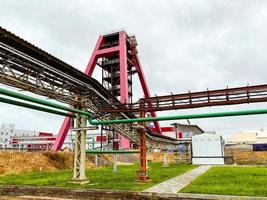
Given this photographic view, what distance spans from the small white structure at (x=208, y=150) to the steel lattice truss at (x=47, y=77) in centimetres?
2454

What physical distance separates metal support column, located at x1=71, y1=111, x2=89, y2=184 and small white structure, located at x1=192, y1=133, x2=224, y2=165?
2691 centimetres

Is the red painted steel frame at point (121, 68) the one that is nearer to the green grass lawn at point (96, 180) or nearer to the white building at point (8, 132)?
the green grass lawn at point (96, 180)

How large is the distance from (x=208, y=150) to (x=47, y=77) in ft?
104

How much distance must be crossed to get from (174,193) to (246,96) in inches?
275

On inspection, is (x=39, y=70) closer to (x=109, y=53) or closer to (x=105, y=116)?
(x=105, y=116)

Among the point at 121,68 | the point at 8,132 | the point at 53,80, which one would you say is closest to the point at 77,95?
the point at 53,80

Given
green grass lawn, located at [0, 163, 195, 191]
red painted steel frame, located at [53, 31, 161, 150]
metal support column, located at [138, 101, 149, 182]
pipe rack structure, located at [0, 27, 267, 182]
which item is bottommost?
green grass lawn, located at [0, 163, 195, 191]

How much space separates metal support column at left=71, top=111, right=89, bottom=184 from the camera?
48.0 feet

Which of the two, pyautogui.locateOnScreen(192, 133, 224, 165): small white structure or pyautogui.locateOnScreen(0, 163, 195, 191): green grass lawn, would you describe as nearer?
pyautogui.locateOnScreen(0, 163, 195, 191): green grass lawn

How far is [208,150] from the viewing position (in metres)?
38.1

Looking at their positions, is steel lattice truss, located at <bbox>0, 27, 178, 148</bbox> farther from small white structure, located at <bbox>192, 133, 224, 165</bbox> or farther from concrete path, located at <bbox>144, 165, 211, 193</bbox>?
small white structure, located at <bbox>192, 133, 224, 165</bbox>

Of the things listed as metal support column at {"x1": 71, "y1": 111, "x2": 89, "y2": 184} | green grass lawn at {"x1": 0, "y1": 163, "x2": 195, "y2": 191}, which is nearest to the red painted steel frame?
green grass lawn at {"x1": 0, "y1": 163, "x2": 195, "y2": 191}

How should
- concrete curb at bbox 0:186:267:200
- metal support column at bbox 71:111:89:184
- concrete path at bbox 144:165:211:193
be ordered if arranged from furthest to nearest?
metal support column at bbox 71:111:89:184 → concrete path at bbox 144:165:211:193 → concrete curb at bbox 0:186:267:200

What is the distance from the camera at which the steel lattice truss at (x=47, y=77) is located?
10086 millimetres
